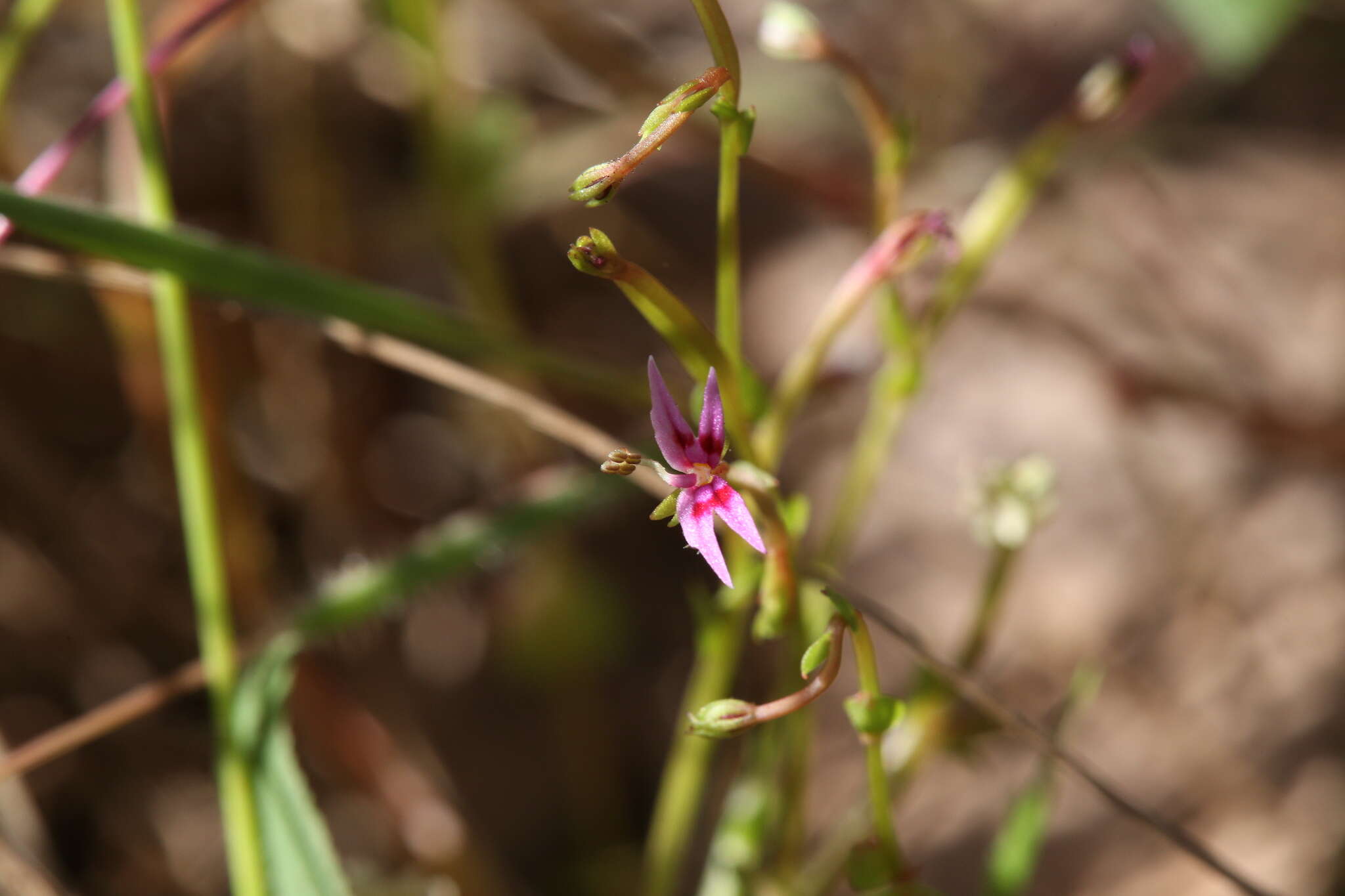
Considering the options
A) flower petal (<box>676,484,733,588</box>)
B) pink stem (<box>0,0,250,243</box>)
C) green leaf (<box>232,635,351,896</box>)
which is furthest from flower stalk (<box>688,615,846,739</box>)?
pink stem (<box>0,0,250,243</box>)

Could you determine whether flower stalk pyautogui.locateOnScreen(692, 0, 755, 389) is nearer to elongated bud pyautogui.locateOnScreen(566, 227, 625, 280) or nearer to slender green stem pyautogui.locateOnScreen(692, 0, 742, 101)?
slender green stem pyautogui.locateOnScreen(692, 0, 742, 101)

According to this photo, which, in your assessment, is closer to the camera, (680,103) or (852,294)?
(680,103)

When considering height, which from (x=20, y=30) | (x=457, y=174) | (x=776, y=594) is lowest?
(x=776, y=594)

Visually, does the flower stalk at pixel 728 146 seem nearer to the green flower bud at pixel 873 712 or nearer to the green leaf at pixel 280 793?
the green flower bud at pixel 873 712

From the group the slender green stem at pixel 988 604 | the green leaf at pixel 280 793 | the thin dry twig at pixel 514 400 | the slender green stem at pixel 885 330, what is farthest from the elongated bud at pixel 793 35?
the green leaf at pixel 280 793

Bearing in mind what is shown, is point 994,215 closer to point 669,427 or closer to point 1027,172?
point 1027,172

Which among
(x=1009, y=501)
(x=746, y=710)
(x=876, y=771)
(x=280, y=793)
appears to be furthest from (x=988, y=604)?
(x=280, y=793)

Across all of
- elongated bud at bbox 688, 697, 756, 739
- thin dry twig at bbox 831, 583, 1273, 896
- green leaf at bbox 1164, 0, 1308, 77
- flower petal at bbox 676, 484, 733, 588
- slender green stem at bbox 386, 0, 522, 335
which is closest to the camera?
flower petal at bbox 676, 484, 733, 588

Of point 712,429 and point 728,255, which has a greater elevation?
point 728,255
